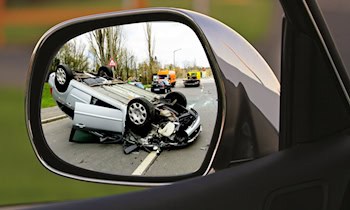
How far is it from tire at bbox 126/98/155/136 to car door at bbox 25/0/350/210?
7.2 inches

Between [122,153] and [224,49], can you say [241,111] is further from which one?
[122,153]

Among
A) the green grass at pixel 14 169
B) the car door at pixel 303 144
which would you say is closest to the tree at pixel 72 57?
the car door at pixel 303 144

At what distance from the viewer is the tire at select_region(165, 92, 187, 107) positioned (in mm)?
826

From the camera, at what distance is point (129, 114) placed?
2.70 ft

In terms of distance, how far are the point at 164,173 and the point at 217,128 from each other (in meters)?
0.16

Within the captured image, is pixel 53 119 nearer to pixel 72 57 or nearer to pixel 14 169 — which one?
pixel 72 57

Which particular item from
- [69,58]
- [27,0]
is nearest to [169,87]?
[69,58]

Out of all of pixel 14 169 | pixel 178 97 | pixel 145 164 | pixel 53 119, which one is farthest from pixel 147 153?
pixel 14 169

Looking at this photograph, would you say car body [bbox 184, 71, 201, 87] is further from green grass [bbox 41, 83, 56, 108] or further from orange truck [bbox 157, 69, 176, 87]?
green grass [bbox 41, 83, 56, 108]

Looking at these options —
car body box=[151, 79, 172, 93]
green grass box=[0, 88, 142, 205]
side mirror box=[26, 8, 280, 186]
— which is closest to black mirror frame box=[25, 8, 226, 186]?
side mirror box=[26, 8, 280, 186]

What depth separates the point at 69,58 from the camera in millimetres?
889

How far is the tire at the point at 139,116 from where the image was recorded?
82cm

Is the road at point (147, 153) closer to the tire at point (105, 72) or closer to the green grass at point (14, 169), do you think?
the tire at point (105, 72)

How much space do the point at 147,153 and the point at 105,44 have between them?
0.28 m
